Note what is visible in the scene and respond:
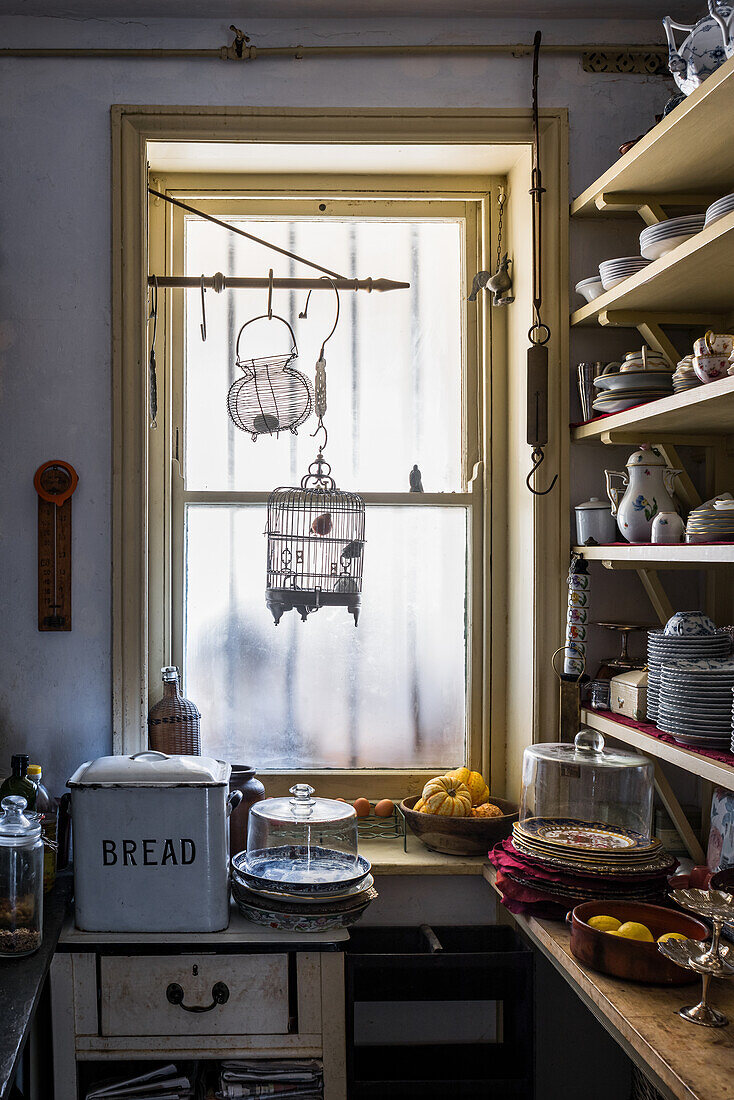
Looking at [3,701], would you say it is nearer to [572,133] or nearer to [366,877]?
[366,877]

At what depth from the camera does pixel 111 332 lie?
7.91 ft

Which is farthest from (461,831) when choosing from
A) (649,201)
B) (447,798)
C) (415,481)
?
(649,201)

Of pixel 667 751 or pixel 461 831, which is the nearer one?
pixel 667 751

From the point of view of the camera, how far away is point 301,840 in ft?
7.15

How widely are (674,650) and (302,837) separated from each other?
0.95 meters

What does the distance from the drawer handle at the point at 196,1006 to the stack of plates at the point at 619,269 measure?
1791 millimetres

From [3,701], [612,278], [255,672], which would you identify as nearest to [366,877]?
[255,672]

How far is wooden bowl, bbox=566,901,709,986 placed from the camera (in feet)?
5.10

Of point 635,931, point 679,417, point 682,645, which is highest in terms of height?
point 679,417

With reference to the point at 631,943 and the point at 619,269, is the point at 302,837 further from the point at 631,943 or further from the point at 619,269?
the point at 619,269

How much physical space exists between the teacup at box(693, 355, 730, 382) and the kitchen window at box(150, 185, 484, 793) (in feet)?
3.18

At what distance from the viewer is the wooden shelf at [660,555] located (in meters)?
1.71

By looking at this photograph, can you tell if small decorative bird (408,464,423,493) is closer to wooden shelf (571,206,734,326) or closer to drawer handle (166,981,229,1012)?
wooden shelf (571,206,734,326)

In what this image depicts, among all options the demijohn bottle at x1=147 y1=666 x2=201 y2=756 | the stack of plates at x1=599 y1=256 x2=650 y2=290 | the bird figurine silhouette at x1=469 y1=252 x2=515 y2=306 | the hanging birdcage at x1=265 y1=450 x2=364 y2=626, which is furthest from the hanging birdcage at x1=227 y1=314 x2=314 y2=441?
the stack of plates at x1=599 y1=256 x2=650 y2=290
